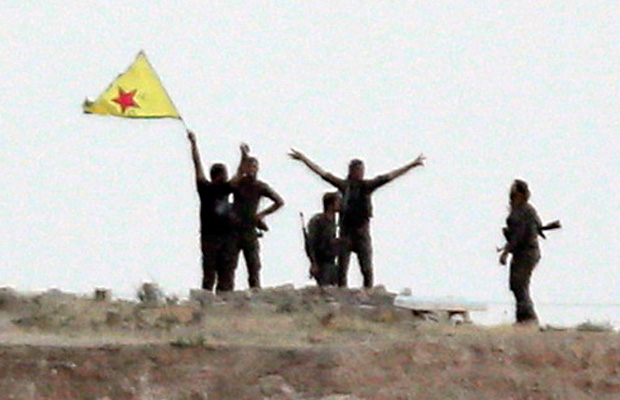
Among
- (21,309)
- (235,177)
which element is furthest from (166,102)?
(21,309)

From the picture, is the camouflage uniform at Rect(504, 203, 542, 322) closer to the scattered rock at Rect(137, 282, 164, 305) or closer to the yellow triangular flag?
the scattered rock at Rect(137, 282, 164, 305)

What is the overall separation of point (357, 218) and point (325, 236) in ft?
1.36

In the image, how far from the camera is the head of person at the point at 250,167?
1922cm

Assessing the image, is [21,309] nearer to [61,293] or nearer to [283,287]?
[61,293]

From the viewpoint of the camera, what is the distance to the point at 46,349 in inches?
614

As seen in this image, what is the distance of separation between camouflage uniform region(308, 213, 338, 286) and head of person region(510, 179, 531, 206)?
7.64ft

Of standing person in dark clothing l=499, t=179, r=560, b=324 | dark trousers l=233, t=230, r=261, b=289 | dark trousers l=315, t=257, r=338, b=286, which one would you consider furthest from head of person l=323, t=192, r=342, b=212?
standing person in dark clothing l=499, t=179, r=560, b=324

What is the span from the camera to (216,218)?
19.2m

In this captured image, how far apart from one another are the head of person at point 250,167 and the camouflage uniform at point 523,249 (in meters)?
2.92

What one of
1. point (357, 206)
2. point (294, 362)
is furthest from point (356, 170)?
point (294, 362)

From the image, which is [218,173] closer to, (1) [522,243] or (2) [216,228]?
(2) [216,228]

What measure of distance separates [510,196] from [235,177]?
311cm

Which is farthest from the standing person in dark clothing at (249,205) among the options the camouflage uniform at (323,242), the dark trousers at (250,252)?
the camouflage uniform at (323,242)

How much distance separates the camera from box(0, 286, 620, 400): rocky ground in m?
15.1
